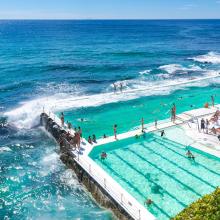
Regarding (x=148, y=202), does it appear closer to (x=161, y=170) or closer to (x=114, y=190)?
(x=114, y=190)

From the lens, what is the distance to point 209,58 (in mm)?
63438

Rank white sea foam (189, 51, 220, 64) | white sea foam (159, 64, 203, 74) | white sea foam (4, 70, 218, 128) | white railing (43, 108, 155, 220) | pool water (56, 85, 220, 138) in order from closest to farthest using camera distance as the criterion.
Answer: white railing (43, 108, 155, 220) → pool water (56, 85, 220, 138) → white sea foam (4, 70, 218, 128) → white sea foam (159, 64, 203, 74) → white sea foam (189, 51, 220, 64)

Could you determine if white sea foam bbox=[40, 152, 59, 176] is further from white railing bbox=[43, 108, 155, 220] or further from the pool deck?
white railing bbox=[43, 108, 155, 220]

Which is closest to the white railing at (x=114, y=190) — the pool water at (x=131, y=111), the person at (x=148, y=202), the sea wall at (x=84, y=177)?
the sea wall at (x=84, y=177)

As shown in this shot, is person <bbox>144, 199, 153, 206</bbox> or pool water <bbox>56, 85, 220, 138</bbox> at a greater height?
pool water <bbox>56, 85, 220, 138</bbox>

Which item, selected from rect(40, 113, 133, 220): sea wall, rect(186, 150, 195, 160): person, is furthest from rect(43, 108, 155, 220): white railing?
rect(186, 150, 195, 160): person

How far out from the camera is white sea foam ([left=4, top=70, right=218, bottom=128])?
30.1 meters

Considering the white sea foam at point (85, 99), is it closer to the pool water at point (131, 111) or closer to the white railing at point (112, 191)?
the pool water at point (131, 111)

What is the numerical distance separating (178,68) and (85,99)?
2322cm

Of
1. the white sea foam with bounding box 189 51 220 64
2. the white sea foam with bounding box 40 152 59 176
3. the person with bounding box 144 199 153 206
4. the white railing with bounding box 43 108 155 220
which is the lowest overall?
the white sea foam with bounding box 40 152 59 176

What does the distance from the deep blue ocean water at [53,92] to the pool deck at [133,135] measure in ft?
3.78

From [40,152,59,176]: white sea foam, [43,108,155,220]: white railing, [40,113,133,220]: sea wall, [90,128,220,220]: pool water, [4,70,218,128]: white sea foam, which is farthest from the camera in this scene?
[4,70,218,128]: white sea foam

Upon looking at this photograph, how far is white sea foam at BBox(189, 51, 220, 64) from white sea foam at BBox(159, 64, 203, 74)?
710 cm

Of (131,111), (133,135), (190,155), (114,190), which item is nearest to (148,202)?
(114,190)
